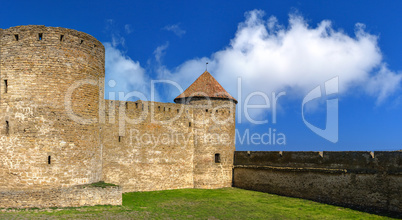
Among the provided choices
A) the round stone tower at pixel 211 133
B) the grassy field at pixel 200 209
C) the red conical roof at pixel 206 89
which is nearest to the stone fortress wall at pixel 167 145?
the round stone tower at pixel 211 133

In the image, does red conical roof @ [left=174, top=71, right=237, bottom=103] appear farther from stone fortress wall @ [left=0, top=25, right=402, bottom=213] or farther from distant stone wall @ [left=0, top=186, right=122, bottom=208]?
distant stone wall @ [left=0, top=186, right=122, bottom=208]

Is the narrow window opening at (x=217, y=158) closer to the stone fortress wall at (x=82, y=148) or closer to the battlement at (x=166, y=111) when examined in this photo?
the battlement at (x=166, y=111)

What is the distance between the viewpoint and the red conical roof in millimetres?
20094

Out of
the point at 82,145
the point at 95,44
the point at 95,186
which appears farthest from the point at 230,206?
the point at 95,44

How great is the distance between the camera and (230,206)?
14.0 m

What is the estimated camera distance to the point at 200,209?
516 inches

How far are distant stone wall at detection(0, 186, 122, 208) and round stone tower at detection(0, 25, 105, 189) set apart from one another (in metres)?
0.35

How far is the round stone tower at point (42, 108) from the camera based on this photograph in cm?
1162

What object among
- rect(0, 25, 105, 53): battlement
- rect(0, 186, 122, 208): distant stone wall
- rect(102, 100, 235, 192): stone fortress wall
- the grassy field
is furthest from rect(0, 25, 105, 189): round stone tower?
rect(102, 100, 235, 192): stone fortress wall

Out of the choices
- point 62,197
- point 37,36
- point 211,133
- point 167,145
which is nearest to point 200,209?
point 62,197

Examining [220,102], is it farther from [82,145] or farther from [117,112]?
[82,145]

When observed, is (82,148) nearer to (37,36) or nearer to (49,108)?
(49,108)

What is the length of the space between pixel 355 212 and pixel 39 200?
39.4ft

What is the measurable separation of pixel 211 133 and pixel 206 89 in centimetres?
278
